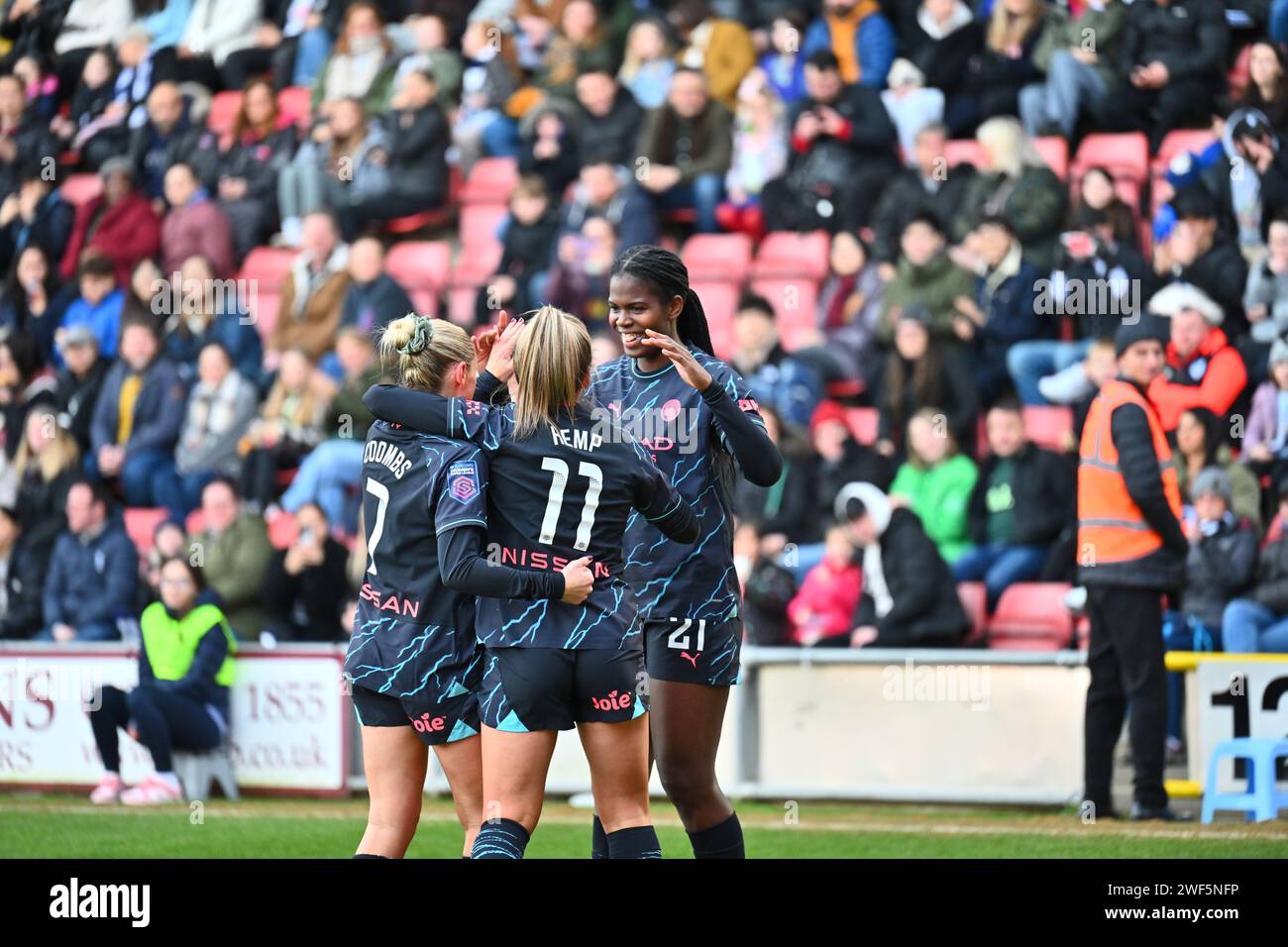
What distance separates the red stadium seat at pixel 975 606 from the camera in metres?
9.62

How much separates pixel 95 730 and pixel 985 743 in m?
4.63

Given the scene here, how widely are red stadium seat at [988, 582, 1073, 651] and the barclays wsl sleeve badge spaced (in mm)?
5119

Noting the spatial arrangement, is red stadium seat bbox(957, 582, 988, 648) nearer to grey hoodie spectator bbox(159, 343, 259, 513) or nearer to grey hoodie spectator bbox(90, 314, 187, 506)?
grey hoodie spectator bbox(159, 343, 259, 513)

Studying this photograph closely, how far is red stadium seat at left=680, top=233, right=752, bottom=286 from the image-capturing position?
12125mm

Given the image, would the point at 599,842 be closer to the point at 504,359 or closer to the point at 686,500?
the point at 686,500

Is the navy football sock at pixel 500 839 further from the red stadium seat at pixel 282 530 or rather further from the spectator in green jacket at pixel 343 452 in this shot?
the spectator in green jacket at pixel 343 452

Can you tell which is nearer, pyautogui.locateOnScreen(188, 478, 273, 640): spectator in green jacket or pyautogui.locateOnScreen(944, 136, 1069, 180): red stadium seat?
pyautogui.locateOnScreen(188, 478, 273, 640): spectator in green jacket

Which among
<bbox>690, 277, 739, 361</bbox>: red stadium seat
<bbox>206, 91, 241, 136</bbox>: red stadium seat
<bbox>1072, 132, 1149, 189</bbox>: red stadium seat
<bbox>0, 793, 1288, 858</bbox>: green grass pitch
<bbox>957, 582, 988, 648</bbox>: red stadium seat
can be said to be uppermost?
<bbox>206, 91, 241, 136</bbox>: red stadium seat

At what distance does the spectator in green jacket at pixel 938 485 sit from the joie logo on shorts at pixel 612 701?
5.10m

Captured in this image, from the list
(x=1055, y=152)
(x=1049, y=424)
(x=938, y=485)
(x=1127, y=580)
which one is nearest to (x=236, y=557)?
(x=938, y=485)

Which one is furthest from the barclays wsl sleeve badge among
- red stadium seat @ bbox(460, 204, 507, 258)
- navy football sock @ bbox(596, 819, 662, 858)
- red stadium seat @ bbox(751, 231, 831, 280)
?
red stadium seat @ bbox(460, 204, 507, 258)

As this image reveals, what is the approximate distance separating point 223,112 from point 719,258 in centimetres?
460

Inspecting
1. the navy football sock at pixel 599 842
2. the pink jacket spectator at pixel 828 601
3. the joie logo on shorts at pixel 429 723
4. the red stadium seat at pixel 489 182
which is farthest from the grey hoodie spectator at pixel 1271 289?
the joie logo on shorts at pixel 429 723
